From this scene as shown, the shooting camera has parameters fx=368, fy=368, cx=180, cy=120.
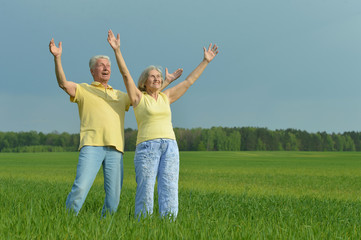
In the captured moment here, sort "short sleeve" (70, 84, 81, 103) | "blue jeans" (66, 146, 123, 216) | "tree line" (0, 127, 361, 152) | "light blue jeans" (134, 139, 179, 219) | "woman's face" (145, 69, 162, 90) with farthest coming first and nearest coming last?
"tree line" (0, 127, 361, 152) → "short sleeve" (70, 84, 81, 103) → "blue jeans" (66, 146, 123, 216) → "woman's face" (145, 69, 162, 90) → "light blue jeans" (134, 139, 179, 219)

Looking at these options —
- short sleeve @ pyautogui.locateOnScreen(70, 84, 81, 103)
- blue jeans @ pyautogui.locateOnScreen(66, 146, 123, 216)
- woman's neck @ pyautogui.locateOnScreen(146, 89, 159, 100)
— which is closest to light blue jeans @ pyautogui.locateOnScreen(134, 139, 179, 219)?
blue jeans @ pyautogui.locateOnScreen(66, 146, 123, 216)

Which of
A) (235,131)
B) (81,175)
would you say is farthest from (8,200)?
(235,131)

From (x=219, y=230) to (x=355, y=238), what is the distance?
1.70m

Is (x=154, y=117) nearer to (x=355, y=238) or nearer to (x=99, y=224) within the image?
(x=99, y=224)

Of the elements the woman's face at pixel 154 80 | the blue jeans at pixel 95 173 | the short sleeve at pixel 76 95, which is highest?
the woman's face at pixel 154 80

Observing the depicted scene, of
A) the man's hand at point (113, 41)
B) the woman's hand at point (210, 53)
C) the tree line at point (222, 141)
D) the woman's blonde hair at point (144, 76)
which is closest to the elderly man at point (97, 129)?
the woman's blonde hair at point (144, 76)

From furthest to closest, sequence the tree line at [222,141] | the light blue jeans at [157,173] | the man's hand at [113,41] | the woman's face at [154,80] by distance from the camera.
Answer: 1. the tree line at [222,141]
2. the woman's face at [154,80]
3. the man's hand at [113,41]
4. the light blue jeans at [157,173]

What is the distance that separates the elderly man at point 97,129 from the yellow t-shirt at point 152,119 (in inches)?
19.7

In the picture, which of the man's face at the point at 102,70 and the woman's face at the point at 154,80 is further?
the man's face at the point at 102,70

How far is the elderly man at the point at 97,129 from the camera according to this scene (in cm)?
509

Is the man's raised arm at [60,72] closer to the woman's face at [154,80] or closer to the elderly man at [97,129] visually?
the elderly man at [97,129]

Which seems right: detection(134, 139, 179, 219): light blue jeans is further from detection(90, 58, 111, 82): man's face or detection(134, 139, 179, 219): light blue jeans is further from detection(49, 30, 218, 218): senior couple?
detection(90, 58, 111, 82): man's face

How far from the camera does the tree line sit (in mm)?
77812

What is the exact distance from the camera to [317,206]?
8031 millimetres
